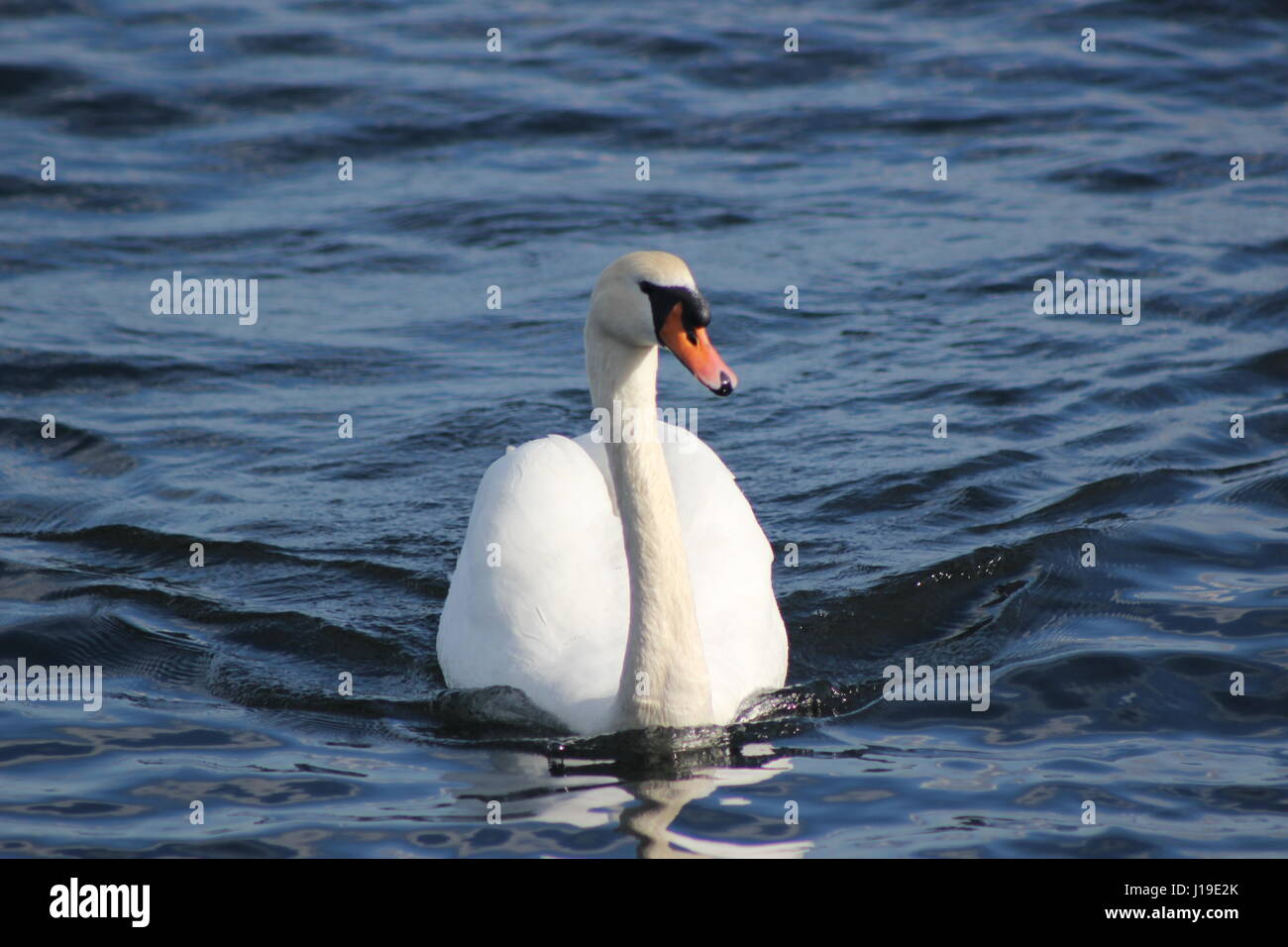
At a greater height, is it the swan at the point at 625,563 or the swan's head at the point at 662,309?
the swan's head at the point at 662,309

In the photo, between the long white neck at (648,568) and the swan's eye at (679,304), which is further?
the long white neck at (648,568)

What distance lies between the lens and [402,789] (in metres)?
6.52

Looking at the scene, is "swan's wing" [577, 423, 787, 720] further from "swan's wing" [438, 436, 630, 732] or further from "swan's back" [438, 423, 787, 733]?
"swan's wing" [438, 436, 630, 732]

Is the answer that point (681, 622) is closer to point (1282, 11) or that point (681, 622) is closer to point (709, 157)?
point (709, 157)

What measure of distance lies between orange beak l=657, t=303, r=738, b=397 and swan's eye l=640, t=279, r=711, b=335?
0.04 ft

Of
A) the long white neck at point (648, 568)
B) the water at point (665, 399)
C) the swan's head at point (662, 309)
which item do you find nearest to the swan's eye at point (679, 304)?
the swan's head at point (662, 309)

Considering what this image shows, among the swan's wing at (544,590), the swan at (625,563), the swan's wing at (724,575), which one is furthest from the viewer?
the swan's wing at (724,575)

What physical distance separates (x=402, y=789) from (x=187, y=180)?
33.3 ft

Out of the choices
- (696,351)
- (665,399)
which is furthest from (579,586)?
(665,399)

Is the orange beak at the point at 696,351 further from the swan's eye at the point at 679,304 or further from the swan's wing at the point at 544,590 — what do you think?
the swan's wing at the point at 544,590

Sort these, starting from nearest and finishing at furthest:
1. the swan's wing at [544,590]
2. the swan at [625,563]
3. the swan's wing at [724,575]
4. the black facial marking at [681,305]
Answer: the black facial marking at [681,305]
the swan at [625,563]
the swan's wing at [544,590]
the swan's wing at [724,575]

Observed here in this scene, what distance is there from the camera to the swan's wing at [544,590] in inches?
274
